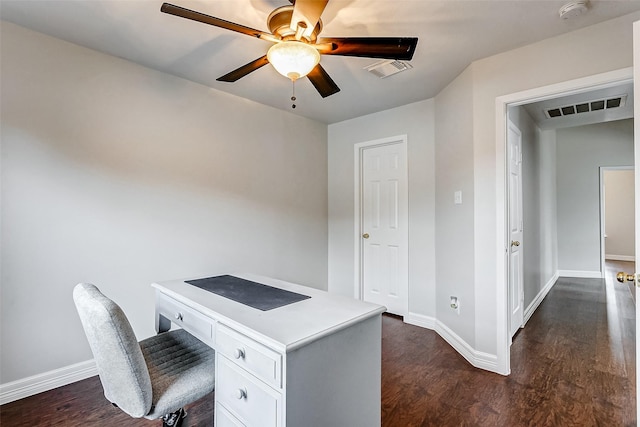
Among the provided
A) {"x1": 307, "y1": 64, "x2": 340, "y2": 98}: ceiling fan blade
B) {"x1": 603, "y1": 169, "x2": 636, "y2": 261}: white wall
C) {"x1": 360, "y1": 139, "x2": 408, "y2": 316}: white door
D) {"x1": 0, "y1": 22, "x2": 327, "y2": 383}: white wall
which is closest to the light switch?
{"x1": 360, "y1": 139, "x2": 408, "y2": 316}: white door

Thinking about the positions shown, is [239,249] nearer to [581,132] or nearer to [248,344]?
[248,344]

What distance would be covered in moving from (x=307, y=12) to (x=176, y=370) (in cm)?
170

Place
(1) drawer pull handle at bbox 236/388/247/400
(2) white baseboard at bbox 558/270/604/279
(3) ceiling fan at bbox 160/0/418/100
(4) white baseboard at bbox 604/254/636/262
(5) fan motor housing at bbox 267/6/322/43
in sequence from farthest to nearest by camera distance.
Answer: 1. (4) white baseboard at bbox 604/254/636/262
2. (2) white baseboard at bbox 558/270/604/279
3. (5) fan motor housing at bbox 267/6/322/43
4. (3) ceiling fan at bbox 160/0/418/100
5. (1) drawer pull handle at bbox 236/388/247/400

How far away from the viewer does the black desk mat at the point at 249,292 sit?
1.54m

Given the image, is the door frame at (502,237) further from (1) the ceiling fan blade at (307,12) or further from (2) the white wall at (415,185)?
(1) the ceiling fan blade at (307,12)

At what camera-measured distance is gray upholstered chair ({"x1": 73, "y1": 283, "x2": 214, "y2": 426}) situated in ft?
3.70

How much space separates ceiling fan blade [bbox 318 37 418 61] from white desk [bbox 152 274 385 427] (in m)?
1.22

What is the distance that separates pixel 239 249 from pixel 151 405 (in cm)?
195

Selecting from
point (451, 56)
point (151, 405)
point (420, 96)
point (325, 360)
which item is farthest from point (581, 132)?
point (151, 405)

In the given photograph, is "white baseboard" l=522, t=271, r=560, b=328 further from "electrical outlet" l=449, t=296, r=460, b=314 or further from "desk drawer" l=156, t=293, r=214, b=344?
"desk drawer" l=156, t=293, r=214, b=344

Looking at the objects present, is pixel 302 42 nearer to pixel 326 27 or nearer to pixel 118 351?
pixel 326 27

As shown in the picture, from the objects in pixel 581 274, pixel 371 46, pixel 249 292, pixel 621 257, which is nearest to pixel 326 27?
pixel 371 46

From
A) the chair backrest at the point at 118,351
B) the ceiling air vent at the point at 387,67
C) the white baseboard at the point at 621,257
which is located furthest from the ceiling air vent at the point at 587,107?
the white baseboard at the point at 621,257

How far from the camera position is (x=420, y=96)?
123 inches
